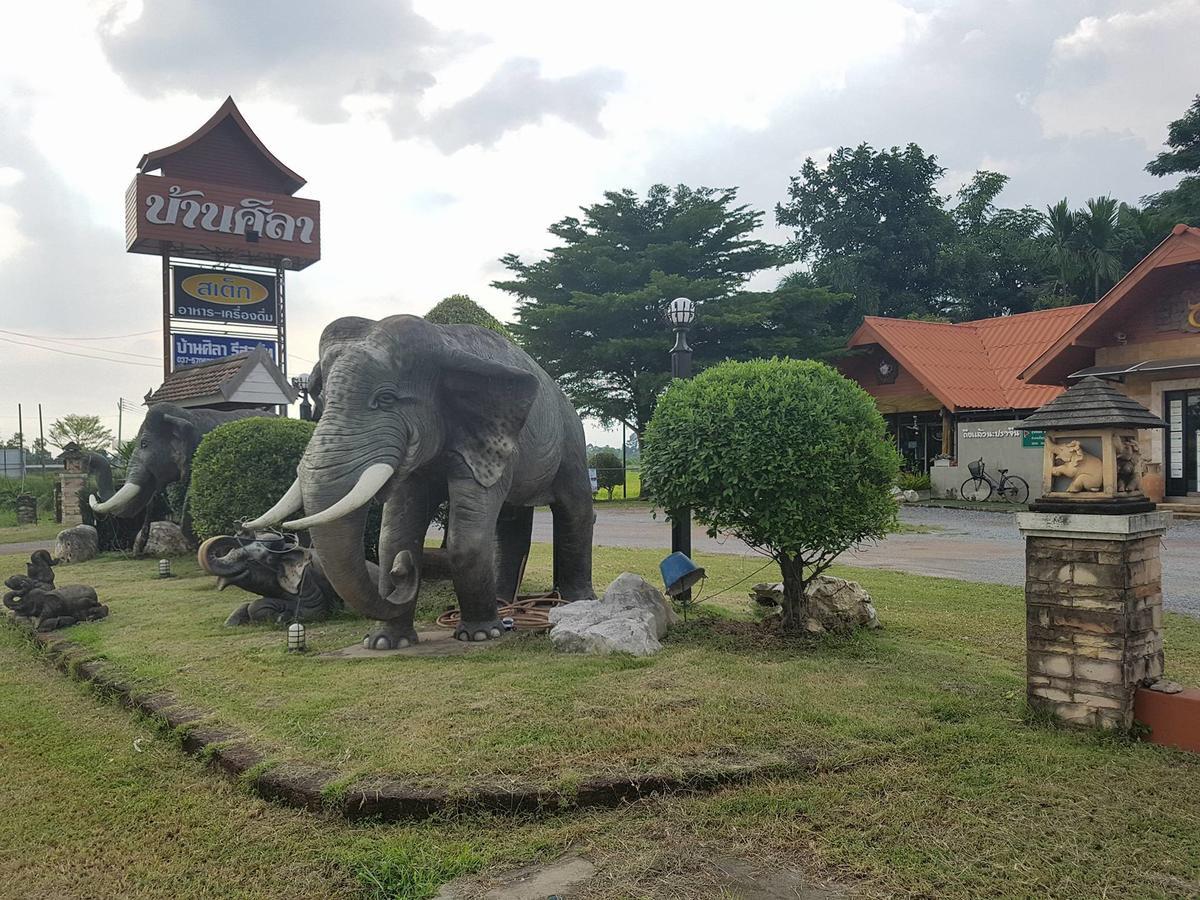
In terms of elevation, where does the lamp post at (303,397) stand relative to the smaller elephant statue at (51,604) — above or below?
above

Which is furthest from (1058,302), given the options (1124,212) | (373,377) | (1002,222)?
(373,377)

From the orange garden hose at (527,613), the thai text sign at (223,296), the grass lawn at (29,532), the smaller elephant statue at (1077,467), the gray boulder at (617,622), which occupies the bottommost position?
the grass lawn at (29,532)

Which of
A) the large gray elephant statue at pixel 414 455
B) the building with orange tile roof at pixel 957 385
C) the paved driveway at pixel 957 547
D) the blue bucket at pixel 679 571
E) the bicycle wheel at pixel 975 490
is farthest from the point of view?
the building with orange tile roof at pixel 957 385

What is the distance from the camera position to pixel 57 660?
18.9 feet

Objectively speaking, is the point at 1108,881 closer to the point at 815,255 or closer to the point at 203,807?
the point at 203,807

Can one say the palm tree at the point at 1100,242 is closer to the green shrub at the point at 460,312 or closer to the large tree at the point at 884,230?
the large tree at the point at 884,230

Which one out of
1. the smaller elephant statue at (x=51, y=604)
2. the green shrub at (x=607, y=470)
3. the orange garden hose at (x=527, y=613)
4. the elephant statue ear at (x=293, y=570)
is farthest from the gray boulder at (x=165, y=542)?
the green shrub at (x=607, y=470)

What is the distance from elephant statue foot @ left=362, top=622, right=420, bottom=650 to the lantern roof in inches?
152

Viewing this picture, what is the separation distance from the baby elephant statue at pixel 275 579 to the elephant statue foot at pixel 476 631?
1.49 meters

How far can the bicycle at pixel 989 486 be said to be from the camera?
20.5m

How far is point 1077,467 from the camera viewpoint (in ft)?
13.3

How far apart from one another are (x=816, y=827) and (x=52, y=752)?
134 inches

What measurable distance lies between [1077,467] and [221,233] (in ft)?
70.5

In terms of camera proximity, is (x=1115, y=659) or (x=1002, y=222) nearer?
(x=1115, y=659)
